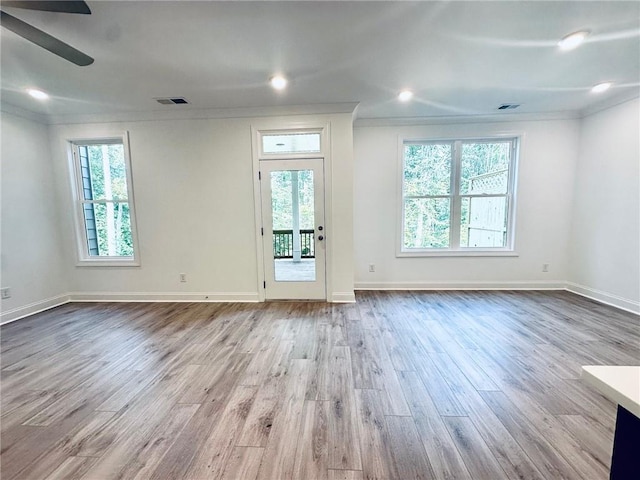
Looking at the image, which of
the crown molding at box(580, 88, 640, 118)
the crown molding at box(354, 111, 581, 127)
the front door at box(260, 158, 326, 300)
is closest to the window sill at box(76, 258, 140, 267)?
the front door at box(260, 158, 326, 300)

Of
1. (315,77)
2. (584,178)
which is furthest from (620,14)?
(584,178)

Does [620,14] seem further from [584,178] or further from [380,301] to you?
[380,301]

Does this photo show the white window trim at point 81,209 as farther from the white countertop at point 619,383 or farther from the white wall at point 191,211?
the white countertop at point 619,383

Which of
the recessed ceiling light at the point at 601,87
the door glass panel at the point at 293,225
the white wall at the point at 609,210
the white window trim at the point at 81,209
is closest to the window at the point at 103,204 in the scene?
the white window trim at the point at 81,209

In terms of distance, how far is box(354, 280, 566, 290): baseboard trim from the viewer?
4.17 meters

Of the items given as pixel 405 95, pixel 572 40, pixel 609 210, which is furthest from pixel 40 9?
pixel 609 210

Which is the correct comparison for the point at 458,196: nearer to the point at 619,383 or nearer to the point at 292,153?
the point at 292,153

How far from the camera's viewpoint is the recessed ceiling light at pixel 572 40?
6.89ft

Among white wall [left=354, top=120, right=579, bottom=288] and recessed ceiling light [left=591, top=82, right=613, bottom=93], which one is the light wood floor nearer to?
white wall [left=354, top=120, right=579, bottom=288]

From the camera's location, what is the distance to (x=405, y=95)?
127 inches

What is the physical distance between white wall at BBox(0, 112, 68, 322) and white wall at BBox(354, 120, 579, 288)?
4561 mm

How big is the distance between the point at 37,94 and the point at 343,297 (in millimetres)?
4516

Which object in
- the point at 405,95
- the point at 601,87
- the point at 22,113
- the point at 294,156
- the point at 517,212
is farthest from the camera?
the point at 517,212

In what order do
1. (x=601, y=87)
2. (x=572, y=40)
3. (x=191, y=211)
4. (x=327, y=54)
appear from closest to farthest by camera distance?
(x=572, y=40)
(x=327, y=54)
(x=601, y=87)
(x=191, y=211)
